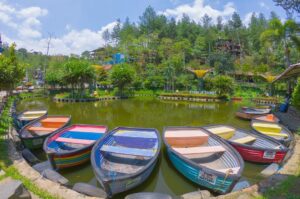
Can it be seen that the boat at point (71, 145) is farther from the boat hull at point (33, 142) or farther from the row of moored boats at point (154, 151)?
the boat hull at point (33, 142)

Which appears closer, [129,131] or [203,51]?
[129,131]

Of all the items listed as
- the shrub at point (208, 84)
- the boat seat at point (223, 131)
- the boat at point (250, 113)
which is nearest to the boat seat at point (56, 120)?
the boat seat at point (223, 131)

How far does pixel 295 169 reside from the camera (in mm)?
6457

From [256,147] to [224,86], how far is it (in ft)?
66.5

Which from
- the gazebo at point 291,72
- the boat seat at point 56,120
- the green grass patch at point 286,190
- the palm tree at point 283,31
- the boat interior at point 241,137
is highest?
the palm tree at point 283,31

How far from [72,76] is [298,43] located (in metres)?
25.5

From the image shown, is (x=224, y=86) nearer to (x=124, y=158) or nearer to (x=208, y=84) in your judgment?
(x=208, y=84)

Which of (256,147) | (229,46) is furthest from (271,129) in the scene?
(229,46)

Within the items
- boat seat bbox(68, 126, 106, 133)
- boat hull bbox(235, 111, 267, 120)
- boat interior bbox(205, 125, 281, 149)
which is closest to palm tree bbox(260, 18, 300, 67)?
boat hull bbox(235, 111, 267, 120)

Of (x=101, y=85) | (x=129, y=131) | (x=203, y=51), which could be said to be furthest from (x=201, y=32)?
(x=129, y=131)

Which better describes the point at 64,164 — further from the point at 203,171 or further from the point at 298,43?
the point at 298,43

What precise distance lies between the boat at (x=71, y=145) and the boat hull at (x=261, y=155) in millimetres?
6095

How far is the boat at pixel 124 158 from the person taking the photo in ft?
18.6

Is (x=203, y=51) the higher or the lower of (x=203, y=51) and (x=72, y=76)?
the higher
